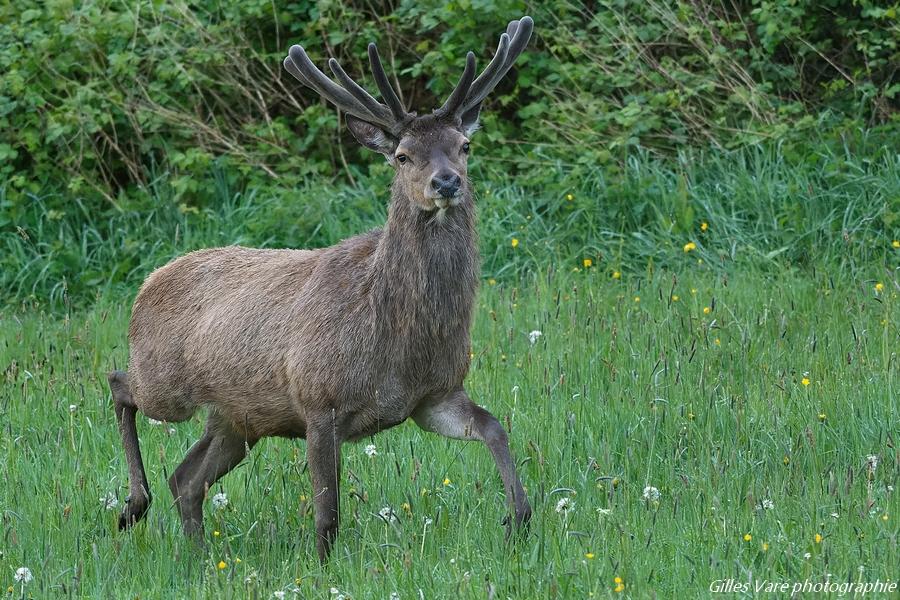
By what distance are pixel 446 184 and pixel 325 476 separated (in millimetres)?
1200

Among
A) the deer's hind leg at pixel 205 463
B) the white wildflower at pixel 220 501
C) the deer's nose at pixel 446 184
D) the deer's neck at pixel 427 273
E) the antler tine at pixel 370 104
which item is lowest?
the deer's hind leg at pixel 205 463

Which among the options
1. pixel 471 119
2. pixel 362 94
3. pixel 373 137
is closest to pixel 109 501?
pixel 373 137

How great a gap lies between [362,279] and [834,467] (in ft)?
6.53

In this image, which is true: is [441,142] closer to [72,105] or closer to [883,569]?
[883,569]

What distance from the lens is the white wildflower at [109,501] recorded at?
18.9 feet

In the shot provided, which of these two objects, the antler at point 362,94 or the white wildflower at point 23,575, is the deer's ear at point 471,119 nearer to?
the antler at point 362,94

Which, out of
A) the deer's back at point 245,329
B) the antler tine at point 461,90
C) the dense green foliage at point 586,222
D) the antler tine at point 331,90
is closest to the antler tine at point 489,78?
the antler tine at point 461,90

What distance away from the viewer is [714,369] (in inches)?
272

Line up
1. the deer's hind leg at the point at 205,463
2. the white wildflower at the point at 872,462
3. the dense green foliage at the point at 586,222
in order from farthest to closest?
the dense green foliage at the point at 586,222 < the deer's hind leg at the point at 205,463 < the white wildflower at the point at 872,462

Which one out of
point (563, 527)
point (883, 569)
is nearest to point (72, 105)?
point (563, 527)

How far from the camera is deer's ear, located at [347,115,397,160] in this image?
591 cm

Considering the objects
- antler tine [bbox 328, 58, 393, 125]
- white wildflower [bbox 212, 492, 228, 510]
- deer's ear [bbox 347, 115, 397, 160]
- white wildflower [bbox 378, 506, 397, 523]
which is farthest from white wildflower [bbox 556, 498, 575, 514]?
antler tine [bbox 328, 58, 393, 125]

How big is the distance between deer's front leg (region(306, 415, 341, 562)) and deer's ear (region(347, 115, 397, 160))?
1.18 meters

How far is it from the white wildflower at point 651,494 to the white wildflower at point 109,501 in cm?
212
